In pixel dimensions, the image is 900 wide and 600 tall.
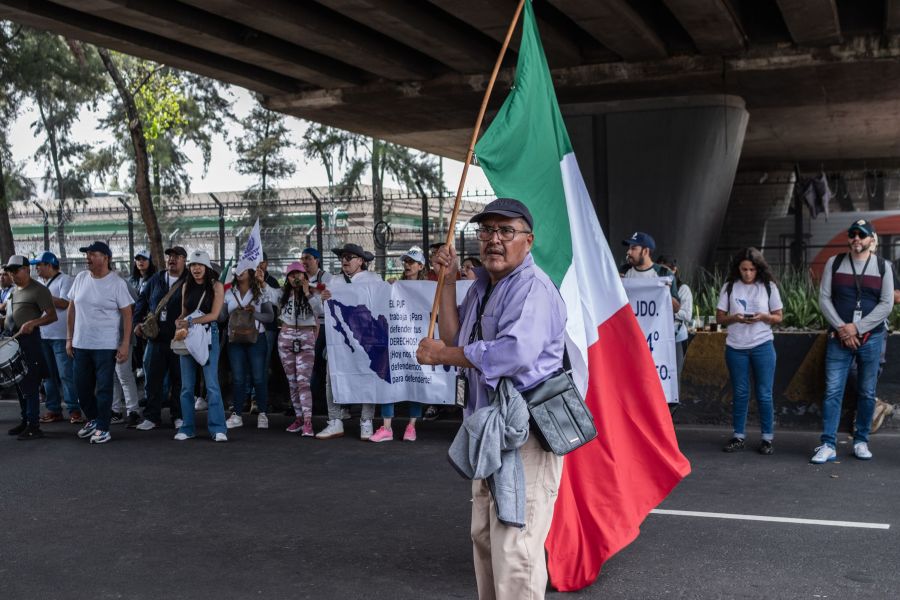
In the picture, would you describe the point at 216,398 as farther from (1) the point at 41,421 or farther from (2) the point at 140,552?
(2) the point at 140,552

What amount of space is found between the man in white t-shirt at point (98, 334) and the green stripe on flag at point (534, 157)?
19.7 ft

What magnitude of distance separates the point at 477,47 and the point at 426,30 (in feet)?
5.73

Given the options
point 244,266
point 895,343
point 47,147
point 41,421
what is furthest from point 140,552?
point 47,147

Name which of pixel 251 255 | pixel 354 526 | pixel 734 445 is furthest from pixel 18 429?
pixel 734 445

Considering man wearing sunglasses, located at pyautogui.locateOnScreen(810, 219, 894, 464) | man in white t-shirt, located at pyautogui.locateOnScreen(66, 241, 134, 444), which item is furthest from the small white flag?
man wearing sunglasses, located at pyautogui.locateOnScreen(810, 219, 894, 464)

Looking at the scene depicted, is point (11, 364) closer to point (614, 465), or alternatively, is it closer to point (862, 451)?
point (614, 465)

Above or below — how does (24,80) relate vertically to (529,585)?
above

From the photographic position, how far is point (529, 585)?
12.2 feet

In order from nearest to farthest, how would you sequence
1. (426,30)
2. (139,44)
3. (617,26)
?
1. (617,26)
2. (426,30)
3. (139,44)

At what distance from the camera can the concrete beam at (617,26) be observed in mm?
13539

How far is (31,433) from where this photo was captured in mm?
10188

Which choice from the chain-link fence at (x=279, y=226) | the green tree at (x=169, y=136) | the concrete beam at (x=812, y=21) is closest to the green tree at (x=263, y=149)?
the green tree at (x=169, y=136)

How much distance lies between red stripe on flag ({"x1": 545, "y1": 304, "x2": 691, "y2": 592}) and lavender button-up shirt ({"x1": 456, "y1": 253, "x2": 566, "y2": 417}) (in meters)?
1.40

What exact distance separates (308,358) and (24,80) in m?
14.5
